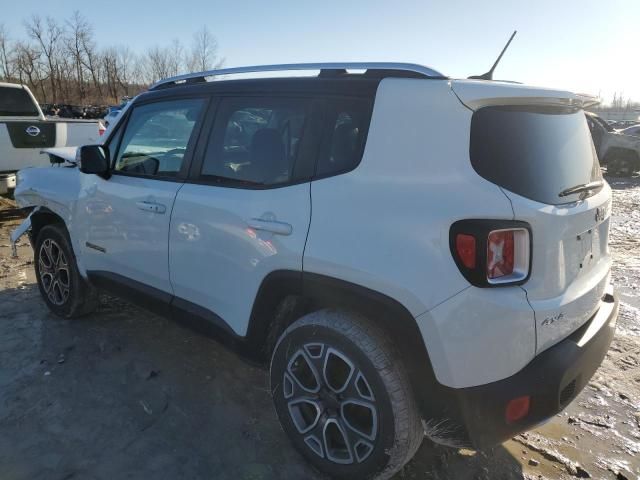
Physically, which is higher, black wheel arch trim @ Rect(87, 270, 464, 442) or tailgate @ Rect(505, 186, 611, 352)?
tailgate @ Rect(505, 186, 611, 352)

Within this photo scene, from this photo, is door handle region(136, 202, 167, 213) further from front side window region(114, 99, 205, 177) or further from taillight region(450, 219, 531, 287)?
taillight region(450, 219, 531, 287)

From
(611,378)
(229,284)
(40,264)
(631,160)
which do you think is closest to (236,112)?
(229,284)

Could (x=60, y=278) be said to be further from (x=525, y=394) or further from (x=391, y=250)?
(x=525, y=394)

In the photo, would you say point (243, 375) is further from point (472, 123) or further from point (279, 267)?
point (472, 123)

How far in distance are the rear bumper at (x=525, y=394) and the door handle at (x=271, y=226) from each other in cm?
100

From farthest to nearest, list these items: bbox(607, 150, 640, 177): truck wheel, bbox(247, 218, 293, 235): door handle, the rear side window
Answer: bbox(607, 150, 640, 177): truck wheel, bbox(247, 218, 293, 235): door handle, the rear side window

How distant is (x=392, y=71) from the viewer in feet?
7.11

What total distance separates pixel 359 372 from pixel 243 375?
4.65ft

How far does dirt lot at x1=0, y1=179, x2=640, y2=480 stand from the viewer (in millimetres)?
2465

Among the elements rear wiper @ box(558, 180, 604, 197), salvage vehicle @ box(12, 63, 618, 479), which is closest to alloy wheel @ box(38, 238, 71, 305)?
salvage vehicle @ box(12, 63, 618, 479)

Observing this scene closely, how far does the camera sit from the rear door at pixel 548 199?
1878 millimetres

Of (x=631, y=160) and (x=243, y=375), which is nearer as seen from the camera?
(x=243, y=375)

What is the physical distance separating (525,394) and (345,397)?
774 millimetres

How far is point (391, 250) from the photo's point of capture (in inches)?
76.8
